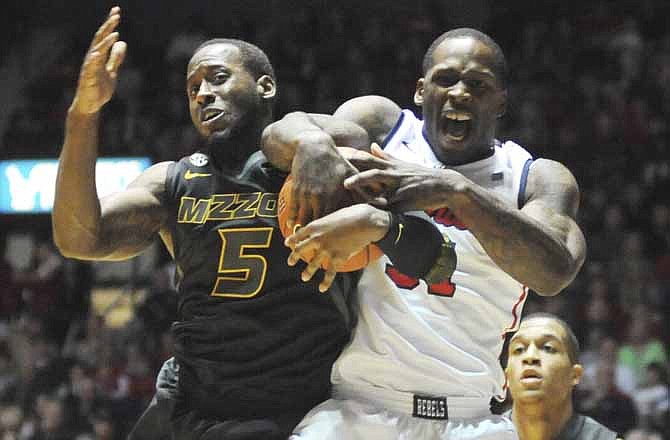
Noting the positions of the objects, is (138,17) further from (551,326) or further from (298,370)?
(298,370)

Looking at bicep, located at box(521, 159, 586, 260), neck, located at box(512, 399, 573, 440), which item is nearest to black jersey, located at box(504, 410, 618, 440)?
neck, located at box(512, 399, 573, 440)

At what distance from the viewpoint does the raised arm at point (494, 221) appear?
319 centimetres

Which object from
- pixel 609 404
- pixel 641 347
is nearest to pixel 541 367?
pixel 609 404

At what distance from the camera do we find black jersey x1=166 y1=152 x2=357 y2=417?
11.5ft

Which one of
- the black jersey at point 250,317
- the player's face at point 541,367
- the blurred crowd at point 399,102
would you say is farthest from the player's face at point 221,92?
the blurred crowd at point 399,102

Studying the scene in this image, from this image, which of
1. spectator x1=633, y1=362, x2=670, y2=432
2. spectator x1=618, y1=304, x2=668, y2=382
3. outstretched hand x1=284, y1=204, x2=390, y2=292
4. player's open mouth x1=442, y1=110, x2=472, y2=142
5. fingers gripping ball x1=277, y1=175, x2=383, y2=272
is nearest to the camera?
outstretched hand x1=284, y1=204, x2=390, y2=292

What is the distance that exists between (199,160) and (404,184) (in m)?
0.90

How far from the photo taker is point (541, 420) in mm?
5035

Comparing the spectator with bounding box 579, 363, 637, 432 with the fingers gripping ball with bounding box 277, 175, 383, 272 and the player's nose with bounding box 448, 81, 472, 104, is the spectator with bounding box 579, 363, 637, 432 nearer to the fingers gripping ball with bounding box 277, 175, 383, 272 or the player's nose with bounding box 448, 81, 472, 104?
the player's nose with bounding box 448, 81, 472, 104

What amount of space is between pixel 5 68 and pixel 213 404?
11654mm

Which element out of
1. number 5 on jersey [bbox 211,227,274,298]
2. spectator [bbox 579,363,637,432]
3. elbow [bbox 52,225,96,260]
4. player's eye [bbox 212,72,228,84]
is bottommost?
spectator [bbox 579,363,637,432]

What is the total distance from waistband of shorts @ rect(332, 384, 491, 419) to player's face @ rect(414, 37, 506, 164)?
0.75 meters

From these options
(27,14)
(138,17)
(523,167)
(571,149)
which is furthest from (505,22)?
(523,167)

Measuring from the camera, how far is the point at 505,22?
12.5m
